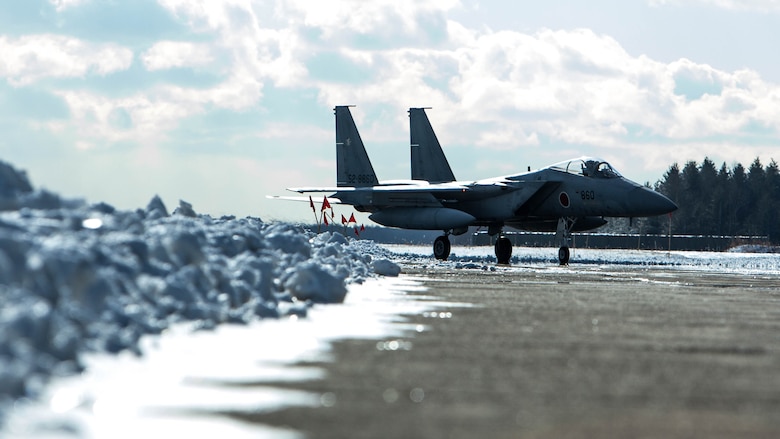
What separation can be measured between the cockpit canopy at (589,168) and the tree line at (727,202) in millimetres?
65487

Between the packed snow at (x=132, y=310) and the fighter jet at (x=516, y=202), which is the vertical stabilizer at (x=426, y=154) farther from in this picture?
the packed snow at (x=132, y=310)

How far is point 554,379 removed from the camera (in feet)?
17.9

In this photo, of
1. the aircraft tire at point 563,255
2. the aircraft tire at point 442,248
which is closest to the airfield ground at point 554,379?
the aircraft tire at point 563,255

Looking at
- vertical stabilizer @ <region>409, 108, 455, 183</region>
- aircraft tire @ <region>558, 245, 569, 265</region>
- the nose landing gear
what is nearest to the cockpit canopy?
the nose landing gear

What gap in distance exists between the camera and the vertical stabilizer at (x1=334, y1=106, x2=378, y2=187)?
125ft

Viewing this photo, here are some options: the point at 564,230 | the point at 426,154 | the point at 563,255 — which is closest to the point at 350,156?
the point at 426,154

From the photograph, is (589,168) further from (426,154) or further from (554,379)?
(554,379)

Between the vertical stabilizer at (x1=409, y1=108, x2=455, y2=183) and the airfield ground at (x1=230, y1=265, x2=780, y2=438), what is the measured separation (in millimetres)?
27991

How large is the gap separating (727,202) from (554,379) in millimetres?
99083

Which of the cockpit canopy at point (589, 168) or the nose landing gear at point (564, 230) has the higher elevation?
the cockpit canopy at point (589, 168)

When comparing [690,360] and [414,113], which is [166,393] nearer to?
[690,360]

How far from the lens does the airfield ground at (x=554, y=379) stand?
4.17m

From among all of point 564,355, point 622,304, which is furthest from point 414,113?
point 564,355

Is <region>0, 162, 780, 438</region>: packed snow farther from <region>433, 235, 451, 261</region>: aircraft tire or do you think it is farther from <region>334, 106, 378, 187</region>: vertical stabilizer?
<region>334, 106, 378, 187</region>: vertical stabilizer
